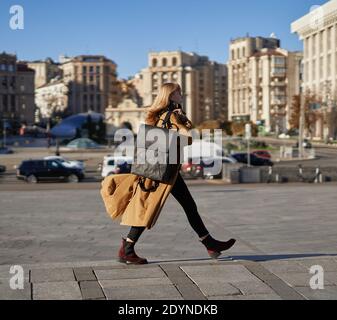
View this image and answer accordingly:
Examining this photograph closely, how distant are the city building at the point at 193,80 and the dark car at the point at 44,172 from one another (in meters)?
100

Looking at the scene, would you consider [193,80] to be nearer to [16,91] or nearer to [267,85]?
[267,85]

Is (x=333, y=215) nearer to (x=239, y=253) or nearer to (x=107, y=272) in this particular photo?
(x=239, y=253)

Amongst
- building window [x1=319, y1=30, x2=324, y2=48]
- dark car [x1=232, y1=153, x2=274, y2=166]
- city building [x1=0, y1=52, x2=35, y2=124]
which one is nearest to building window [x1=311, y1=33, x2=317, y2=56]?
building window [x1=319, y1=30, x2=324, y2=48]

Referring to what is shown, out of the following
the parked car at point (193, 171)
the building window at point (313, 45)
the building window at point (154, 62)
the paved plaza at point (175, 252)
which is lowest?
the parked car at point (193, 171)

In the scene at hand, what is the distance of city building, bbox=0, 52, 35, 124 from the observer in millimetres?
127688

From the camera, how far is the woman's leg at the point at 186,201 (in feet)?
20.7

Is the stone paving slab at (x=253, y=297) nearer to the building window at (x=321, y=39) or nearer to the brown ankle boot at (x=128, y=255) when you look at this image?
the brown ankle boot at (x=128, y=255)

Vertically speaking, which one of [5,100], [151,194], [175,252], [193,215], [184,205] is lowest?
[175,252]

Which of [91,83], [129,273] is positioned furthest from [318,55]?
[91,83]

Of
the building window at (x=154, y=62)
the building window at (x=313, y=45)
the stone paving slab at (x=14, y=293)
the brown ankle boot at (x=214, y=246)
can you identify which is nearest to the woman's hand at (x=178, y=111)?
the brown ankle boot at (x=214, y=246)

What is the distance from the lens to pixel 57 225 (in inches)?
425

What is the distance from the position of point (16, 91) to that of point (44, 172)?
4243 inches

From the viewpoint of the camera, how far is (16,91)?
13438 cm
